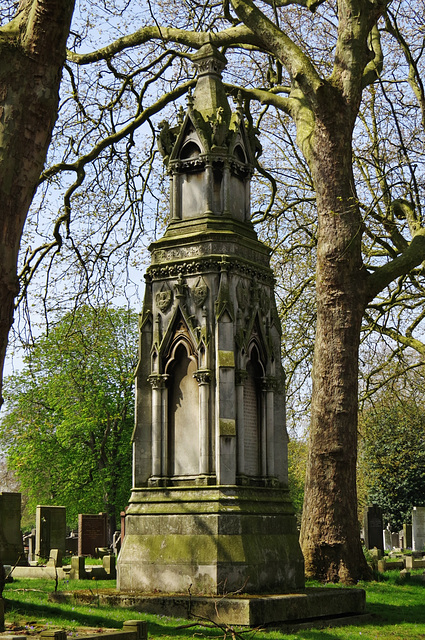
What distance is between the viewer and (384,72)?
20953 mm

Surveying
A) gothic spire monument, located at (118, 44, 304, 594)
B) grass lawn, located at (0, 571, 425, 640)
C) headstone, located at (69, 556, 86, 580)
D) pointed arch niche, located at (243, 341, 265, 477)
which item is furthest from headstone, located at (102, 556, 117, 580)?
pointed arch niche, located at (243, 341, 265, 477)

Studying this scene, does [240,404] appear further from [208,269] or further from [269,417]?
[208,269]

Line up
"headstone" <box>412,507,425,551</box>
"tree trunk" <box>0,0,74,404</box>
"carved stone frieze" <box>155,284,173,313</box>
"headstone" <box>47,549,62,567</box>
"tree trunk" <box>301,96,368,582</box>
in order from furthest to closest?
"headstone" <box>412,507,425,551</box>, "headstone" <box>47,549,62,567</box>, "tree trunk" <box>301,96,368,582</box>, "carved stone frieze" <box>155,284,173,313</box>, "tree trunk" <box>0,0,74,404</box>

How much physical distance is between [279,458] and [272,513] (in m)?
1.07

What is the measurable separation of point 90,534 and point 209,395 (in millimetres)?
19431

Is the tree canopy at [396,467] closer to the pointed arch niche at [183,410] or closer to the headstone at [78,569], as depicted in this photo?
the headstone at [78,569]

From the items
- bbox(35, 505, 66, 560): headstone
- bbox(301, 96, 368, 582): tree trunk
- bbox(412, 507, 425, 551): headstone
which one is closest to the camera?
bbox(301, 96, 368, 582): tree trunk

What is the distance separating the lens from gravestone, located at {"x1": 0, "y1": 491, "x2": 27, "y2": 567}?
21.4 m

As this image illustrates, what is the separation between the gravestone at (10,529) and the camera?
21.4m

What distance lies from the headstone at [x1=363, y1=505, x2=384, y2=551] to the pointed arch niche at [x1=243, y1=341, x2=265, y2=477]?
15917 millimetres

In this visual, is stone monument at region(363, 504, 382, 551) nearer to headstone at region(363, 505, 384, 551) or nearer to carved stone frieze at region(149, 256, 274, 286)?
headstone at region(363, 505, 384, 551)

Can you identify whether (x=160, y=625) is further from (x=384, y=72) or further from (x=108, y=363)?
(x=108, y=363)

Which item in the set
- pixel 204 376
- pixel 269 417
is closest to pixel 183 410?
pixel 204 376

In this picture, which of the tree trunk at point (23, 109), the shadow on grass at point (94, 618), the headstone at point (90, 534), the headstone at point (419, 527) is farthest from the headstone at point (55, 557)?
the headstone at point (419, 527)
